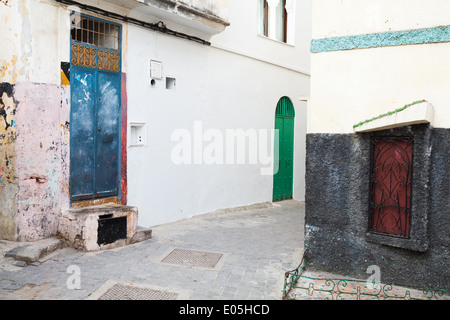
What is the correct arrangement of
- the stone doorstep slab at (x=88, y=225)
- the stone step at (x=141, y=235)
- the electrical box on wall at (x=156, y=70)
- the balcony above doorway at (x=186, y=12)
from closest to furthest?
the stone doorstep slab at (x=88, y=225)
the stone step at (x=141, y=235)
the balcony above doorway at (x=186, y=12)
the electrical box on wall at (x=156, y=70)

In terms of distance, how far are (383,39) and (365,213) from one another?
7.35ft

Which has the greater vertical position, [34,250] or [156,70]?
[156,70]

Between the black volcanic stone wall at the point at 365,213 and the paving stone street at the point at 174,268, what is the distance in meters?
0.82

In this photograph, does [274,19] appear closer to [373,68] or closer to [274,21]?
[274,21]

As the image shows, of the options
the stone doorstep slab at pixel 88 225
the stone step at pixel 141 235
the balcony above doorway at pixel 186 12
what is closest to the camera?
the stone doorstep slab at pixel 88 225

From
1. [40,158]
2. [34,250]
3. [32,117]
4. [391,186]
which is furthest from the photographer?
[40,158]

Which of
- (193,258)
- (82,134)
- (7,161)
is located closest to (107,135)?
(82,134)

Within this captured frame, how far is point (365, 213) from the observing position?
5.33m

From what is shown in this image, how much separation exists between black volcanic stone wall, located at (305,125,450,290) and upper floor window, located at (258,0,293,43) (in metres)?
6.63

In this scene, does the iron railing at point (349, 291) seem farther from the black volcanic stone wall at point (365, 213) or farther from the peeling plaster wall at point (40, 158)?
the peeling plaster wall at point (40, 158)

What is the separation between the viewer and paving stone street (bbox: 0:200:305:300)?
4859 millimetres

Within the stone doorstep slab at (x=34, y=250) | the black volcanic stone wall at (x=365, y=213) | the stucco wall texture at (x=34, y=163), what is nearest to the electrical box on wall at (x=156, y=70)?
the stucco wall texture at (x=34, y=163)

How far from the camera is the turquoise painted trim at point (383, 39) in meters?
4.90
